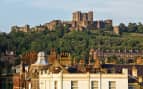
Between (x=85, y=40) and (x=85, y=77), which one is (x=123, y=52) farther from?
(x=85, y=77)

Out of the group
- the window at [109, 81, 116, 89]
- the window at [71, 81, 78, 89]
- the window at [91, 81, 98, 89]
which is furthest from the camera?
the window at [109, 81, 116, 89]

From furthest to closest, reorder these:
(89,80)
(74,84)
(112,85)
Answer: (112,85) < (74,84) < (89,80)

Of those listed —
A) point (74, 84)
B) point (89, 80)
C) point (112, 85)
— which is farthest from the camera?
point (112, 85)

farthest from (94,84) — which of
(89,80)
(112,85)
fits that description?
(112,85)

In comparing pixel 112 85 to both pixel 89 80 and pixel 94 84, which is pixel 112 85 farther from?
pixel 89 80

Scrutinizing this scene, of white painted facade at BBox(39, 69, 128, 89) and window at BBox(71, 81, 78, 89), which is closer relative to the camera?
white painted facade at BBox(39, 69, 128, 89)

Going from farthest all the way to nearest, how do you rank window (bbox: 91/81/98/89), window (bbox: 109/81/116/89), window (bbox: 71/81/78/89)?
1. window (bbox: 109/81/116/89)
2. window (bbox: 71/81/78/89)
3. window (bbox: 91/81/98/89)

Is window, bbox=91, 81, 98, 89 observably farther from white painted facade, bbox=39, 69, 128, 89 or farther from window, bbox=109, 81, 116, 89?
window, bbox=109, 81, 116, 89

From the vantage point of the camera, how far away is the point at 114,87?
4497 centimetres

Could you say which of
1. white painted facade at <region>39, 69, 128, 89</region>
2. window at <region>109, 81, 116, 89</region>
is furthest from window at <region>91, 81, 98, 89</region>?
window at <region>109, 81, 116, 89</region>

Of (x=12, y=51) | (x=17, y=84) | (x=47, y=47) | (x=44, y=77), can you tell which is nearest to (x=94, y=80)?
(x=44, y=77)

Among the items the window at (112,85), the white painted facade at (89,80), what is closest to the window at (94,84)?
the white painted facade at (89,80)

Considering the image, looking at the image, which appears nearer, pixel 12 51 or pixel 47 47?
pixel 12 51

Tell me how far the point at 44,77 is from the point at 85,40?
148 m
